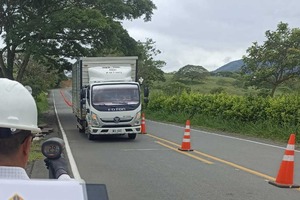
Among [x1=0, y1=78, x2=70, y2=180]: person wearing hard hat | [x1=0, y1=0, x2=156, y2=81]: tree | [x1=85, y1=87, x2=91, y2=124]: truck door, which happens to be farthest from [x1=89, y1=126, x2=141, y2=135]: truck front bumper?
[x1=0, y1=78, x2=70, y2=180]: person wearing hard hat

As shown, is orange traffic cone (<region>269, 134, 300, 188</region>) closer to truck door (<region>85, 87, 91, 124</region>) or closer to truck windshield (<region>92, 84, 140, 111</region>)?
truck windshield (<region>92, 84, 140, 111</region>)

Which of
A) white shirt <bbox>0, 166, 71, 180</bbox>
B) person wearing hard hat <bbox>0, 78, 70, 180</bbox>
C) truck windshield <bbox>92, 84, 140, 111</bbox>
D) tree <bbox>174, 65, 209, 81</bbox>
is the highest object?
tree <bbox>174, 65, 209, 81</bbox>

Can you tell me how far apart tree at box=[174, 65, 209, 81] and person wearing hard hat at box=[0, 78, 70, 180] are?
235ft

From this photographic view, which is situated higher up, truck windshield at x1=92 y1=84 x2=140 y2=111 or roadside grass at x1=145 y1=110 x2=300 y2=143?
truck windshield at x1=92 y1=84 x2=140 y2=111

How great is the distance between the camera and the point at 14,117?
1.92 m

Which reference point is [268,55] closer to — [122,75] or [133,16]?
[133,16]

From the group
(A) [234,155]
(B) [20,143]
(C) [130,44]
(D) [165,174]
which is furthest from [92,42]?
(B) [20,143]

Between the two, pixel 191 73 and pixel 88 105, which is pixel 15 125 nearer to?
pixel 88 105

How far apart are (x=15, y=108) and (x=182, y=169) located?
28.7 ft

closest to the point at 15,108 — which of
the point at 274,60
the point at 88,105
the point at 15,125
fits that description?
the point at 15,125

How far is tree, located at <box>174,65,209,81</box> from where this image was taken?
7644 centimetres

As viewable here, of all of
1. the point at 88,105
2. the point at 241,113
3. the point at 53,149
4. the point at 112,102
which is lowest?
the point at 241,113

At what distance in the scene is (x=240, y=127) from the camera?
2181 cm

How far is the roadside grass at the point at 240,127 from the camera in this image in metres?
18.4
